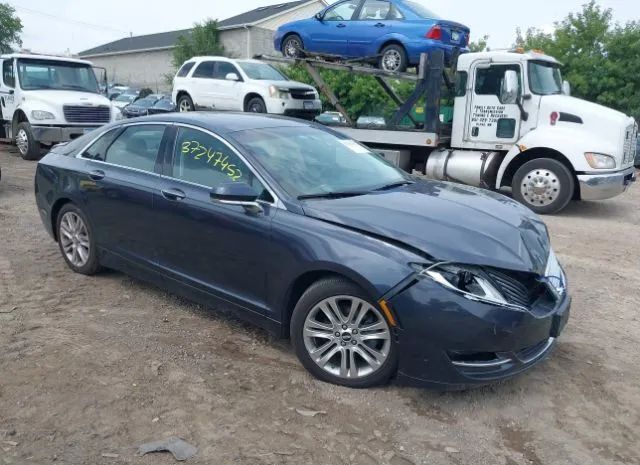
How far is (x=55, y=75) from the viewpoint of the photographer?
527 inches

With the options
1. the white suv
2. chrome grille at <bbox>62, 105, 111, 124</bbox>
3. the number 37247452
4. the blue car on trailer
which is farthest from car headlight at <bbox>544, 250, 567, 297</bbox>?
chrome grille at <bbox>62, 105, 111, 124</bbox>

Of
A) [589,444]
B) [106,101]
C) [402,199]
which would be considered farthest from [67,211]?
[106,101]

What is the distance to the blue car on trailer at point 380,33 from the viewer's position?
406 inches

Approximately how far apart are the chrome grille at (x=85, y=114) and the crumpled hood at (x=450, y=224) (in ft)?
35.9

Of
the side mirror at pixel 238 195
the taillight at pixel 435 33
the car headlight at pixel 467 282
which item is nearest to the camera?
the car headlight at pixel 467 282

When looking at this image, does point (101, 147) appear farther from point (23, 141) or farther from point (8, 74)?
point (8, 74)

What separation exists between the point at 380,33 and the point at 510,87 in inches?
115

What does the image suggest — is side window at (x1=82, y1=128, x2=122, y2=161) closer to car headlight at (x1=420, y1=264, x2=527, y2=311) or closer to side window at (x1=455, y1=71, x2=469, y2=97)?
car headlight at (x1=420, y1=264, x2=527, y2=311)

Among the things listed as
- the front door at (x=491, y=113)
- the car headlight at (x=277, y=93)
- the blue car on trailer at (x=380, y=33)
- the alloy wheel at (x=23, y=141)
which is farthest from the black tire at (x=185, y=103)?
the front door at (x=491, y=113)

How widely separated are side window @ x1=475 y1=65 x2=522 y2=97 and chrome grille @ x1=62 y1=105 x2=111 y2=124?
866 centimetres

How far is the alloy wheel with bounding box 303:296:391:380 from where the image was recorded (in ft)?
10.7

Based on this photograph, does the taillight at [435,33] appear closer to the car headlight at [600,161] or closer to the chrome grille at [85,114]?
the car headlight at [600,161]

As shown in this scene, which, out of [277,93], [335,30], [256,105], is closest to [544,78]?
[335,30]

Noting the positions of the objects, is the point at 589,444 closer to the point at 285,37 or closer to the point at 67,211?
the point at 67,211
